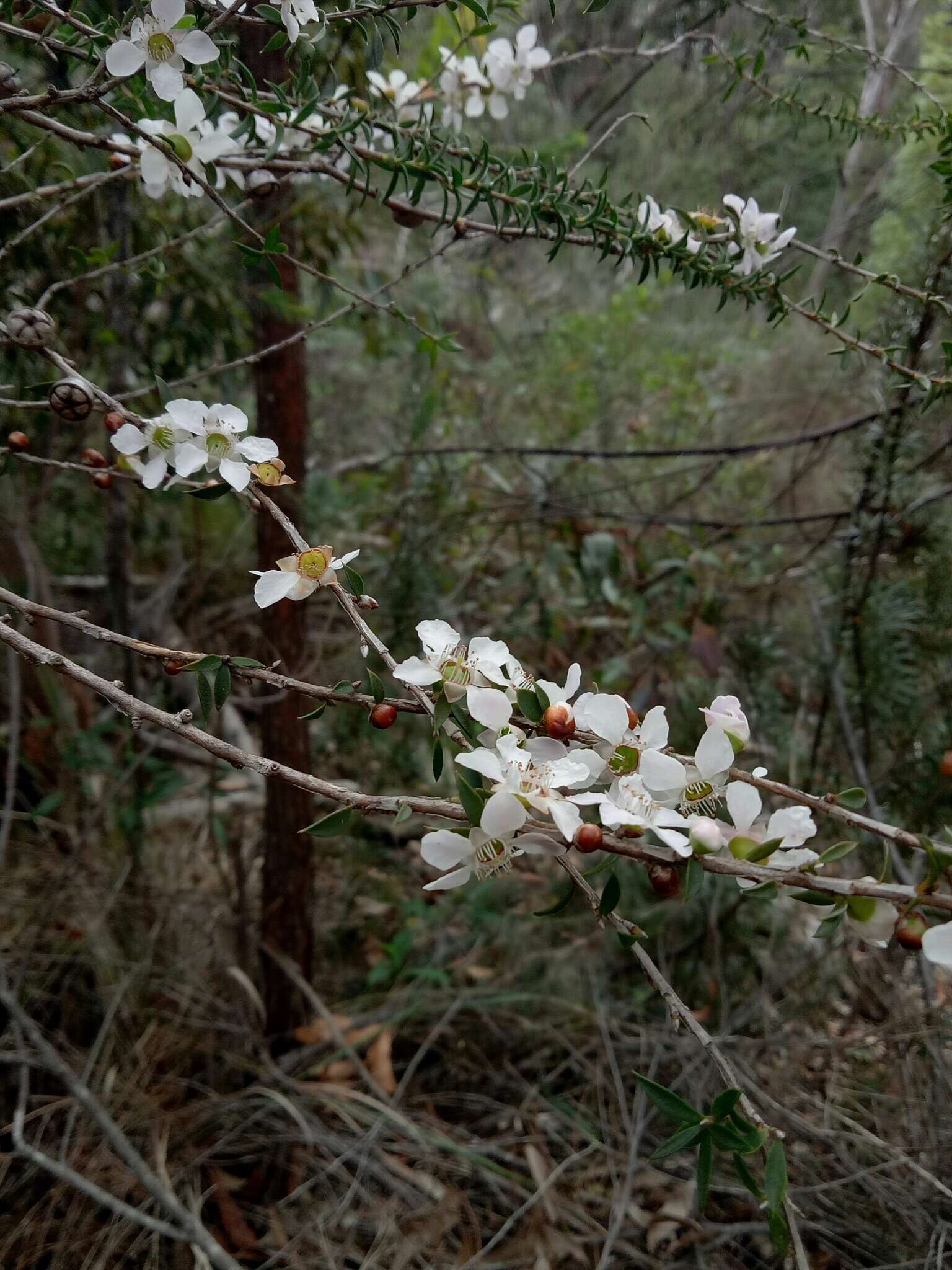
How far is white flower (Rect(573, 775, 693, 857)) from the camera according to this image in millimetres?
408

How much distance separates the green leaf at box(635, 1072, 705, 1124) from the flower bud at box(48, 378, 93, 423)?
60 centimetres

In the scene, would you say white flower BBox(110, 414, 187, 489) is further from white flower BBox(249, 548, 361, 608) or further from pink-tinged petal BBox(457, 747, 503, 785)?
pink-tinged petal BBox(457, 747, 503, 785)

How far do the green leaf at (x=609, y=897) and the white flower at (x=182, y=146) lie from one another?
60 centimetres

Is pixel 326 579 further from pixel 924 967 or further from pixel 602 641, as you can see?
pixel 602 641

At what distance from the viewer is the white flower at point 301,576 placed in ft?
1.72

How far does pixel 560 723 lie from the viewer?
1.47 feet

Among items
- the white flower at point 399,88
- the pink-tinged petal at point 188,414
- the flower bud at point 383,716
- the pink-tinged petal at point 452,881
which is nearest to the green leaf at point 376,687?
the flower bud at point 383,716

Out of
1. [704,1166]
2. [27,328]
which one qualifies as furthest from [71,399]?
[704,1166]

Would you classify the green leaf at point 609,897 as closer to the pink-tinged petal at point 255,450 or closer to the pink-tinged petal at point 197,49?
the pink-tinged petal at point 255,450

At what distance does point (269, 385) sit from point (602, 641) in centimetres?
110

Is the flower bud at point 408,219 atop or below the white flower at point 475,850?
atop

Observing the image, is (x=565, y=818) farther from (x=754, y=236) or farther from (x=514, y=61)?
(x=514, y=61)

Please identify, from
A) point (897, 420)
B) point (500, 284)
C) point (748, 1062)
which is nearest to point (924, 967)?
point (748, 1062)

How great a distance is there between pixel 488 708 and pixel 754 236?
1.93ft
